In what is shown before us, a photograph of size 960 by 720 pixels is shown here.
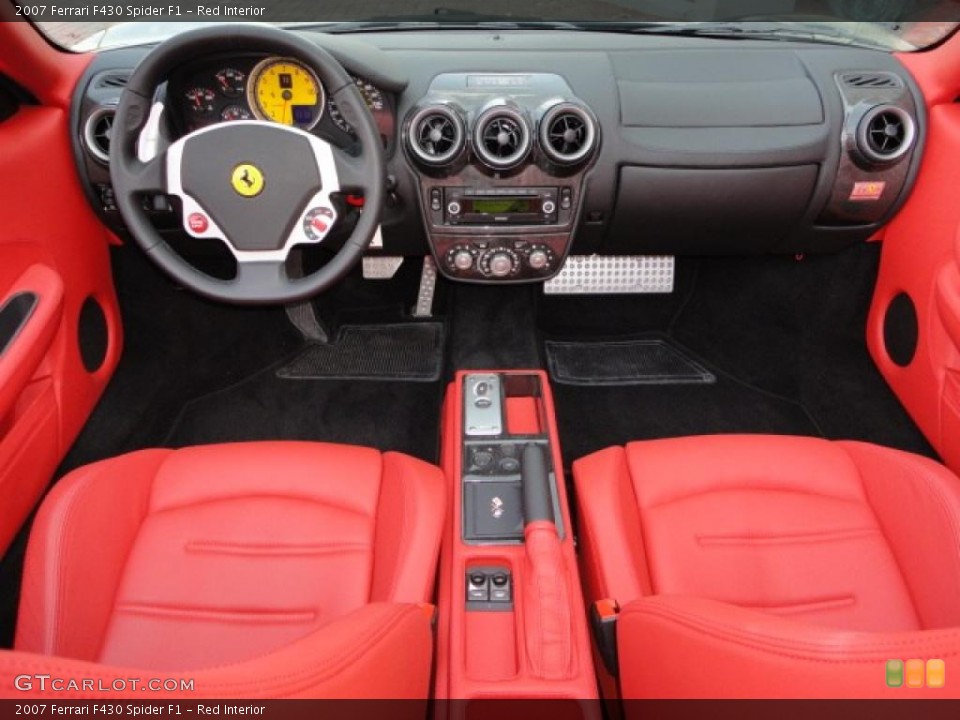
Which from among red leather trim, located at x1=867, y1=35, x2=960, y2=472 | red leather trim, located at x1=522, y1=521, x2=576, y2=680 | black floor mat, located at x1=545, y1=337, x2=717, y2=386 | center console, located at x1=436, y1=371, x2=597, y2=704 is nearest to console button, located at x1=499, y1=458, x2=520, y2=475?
center console, located at x1=436, y1=371, x2=597, y2=704

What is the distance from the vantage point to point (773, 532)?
1623 mm

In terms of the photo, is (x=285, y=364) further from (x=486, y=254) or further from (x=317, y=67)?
(x=317, y=67)

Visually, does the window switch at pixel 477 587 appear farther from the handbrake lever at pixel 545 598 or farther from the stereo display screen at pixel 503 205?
the stereo display screen at pixel 503 205

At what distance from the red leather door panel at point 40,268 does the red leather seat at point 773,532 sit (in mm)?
1273

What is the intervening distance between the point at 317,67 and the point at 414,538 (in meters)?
0.97

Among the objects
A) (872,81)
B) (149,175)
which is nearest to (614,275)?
(872,81)

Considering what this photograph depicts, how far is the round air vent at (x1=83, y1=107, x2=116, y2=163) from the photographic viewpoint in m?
1.94

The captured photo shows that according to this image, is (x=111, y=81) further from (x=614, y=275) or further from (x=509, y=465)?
(x=614, y=275)

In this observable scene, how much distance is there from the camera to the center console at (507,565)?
1358 mm

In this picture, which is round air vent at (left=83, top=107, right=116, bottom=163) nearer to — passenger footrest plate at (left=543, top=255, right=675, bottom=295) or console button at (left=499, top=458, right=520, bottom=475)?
console button at (left=499, top=458, right=520, bottom=475)

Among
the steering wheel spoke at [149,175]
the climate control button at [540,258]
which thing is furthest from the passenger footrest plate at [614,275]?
the steering wheel spoke at [149,175]

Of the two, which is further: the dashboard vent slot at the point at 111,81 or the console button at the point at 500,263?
the console button at the point at 500,263

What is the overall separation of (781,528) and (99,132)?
1922mm

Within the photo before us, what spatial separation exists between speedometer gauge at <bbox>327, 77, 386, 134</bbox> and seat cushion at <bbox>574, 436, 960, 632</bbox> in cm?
99
